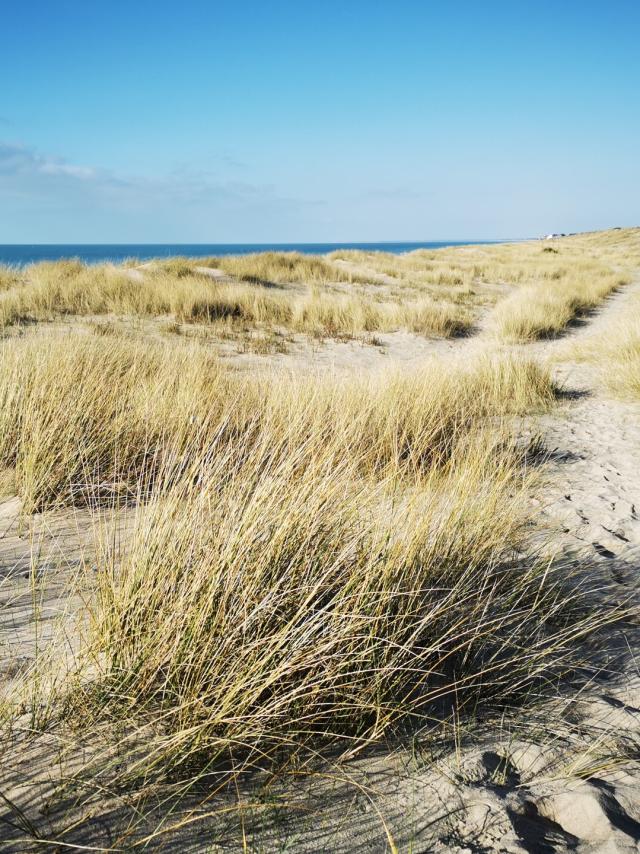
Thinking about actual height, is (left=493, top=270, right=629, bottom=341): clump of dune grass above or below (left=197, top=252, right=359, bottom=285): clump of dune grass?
below

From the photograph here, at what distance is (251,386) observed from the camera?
14.0 feet

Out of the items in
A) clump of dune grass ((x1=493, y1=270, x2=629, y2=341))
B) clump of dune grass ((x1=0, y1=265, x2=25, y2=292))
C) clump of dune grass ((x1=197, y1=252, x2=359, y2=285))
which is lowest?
clump of dune grass ((x1=493, y1=270, x2=629, y2=341))

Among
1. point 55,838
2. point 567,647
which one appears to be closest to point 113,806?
point 55,838

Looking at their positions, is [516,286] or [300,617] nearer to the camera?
[300,617]

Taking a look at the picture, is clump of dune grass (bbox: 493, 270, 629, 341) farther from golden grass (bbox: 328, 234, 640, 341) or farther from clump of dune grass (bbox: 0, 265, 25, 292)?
clump of dune grass (bbox: 0, 265, 25, 292)

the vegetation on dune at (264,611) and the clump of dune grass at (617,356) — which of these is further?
the clump of dune grass at (617,356)

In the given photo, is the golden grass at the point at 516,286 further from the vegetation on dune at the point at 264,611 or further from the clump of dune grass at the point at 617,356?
the vegetation on dune at the point at 264,611

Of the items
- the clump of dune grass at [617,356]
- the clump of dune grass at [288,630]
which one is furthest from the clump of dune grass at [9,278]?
the clump of dune grass at [288,630]

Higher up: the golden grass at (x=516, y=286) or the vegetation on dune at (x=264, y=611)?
the golden grass at (x=516, y=286)

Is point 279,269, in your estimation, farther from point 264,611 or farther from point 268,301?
point 264,611

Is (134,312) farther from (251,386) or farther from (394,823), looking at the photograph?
(394,823)

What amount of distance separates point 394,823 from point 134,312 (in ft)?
28.4

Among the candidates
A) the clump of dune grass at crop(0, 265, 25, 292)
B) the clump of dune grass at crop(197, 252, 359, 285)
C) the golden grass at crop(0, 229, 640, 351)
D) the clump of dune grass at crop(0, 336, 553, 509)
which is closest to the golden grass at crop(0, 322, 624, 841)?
the clump of dune grass at crop(0, 336, 553, 509)

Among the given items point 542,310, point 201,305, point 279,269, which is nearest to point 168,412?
point 201,305
